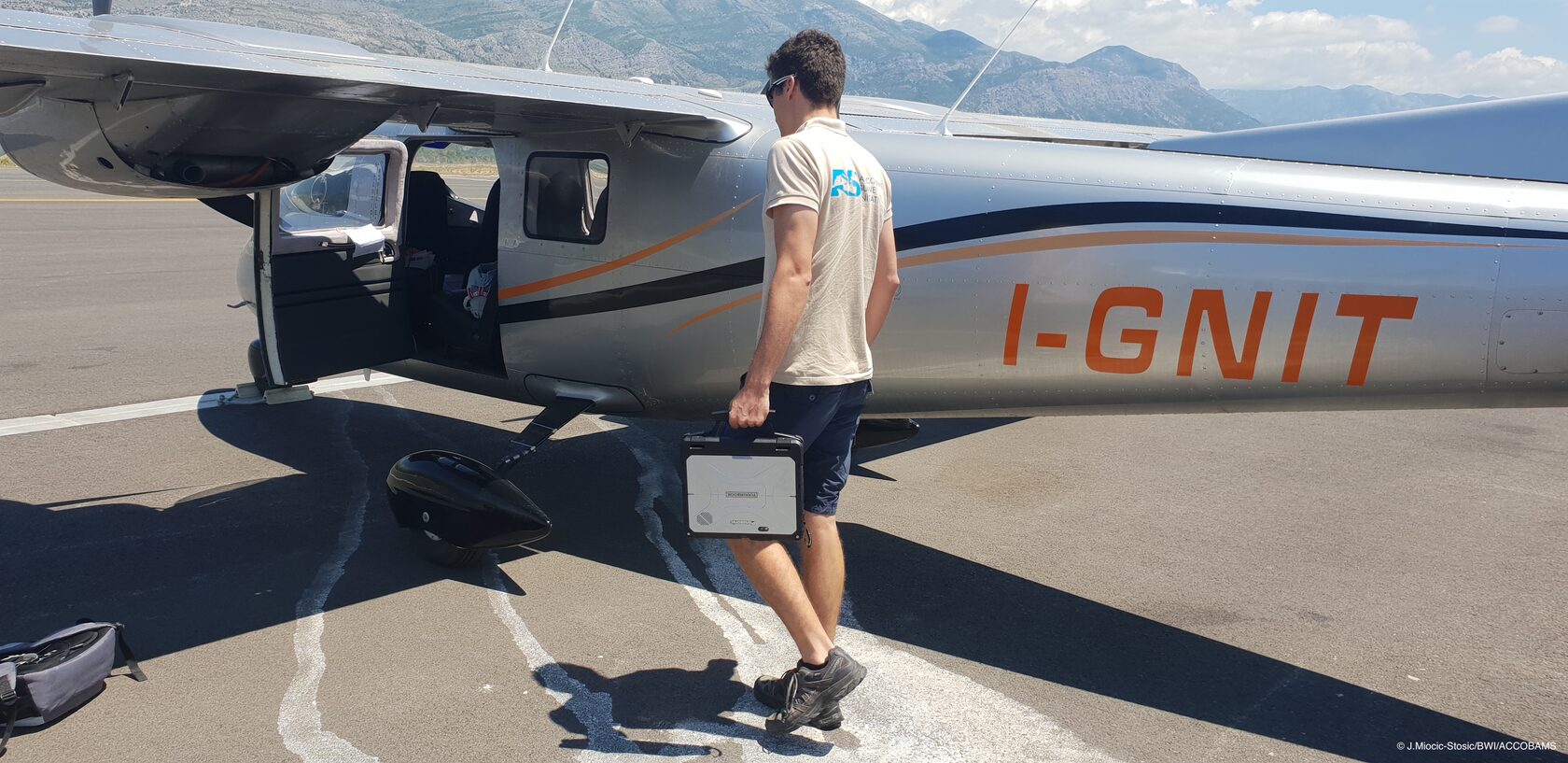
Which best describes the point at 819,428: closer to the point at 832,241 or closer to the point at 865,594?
the point at 832,241

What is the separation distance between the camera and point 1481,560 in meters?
5.52

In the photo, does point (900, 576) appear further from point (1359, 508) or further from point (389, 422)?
point (389, 422)

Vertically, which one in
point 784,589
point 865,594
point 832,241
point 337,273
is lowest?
point 865,594

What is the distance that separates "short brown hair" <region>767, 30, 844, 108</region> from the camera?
11.6ft

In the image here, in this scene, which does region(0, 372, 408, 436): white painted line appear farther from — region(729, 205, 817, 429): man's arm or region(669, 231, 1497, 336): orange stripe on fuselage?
region(729, 205, 817, 429): man's arm

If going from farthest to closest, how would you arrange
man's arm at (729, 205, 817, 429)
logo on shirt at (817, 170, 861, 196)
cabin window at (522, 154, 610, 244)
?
1. cabin window at (522, 154, 610, 244)
2. logo on shirt at (817, 170, 861, 196)
3. man's arm at (729, 205, 817, 429)

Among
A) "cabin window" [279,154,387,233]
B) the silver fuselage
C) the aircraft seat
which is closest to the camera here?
the silver fuselage

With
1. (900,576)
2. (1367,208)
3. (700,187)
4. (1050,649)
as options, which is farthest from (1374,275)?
(700,187)

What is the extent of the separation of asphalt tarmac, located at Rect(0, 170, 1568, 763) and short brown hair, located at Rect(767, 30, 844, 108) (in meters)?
2.21

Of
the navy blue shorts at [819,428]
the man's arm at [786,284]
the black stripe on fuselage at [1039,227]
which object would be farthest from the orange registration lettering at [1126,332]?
the man's arm at [786,284]

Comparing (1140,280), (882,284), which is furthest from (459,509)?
(1140,280)

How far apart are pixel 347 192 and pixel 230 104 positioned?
2153 millimetres

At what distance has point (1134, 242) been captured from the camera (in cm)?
458

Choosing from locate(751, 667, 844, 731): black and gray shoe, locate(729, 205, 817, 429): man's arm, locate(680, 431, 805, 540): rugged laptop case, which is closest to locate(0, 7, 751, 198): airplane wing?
locate(729, 205, 817, 429): man's arm
